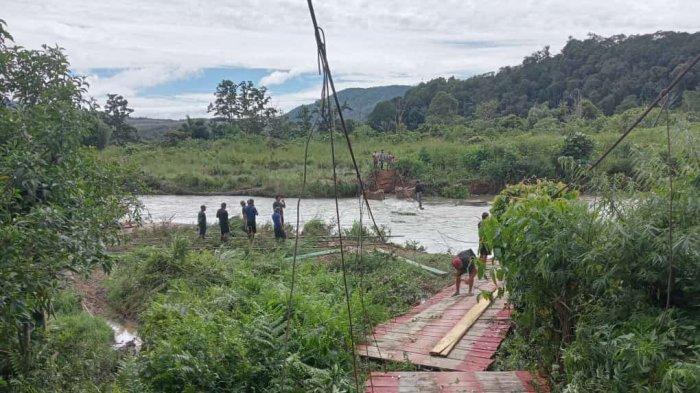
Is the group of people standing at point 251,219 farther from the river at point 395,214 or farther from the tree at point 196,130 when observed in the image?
the tree at point 196,130

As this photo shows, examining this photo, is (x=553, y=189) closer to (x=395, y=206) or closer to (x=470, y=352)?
(x=470, y=352)

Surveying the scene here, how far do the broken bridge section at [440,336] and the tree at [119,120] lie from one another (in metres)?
42.2

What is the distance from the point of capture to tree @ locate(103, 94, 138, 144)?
151 feet

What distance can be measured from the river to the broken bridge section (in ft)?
19.1

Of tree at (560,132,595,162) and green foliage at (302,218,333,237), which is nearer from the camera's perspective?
green foliage at (302,218,333,237)

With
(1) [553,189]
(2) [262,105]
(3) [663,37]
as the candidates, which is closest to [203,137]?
(2) [262,105]

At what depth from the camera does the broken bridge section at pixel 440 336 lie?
5.71 metres

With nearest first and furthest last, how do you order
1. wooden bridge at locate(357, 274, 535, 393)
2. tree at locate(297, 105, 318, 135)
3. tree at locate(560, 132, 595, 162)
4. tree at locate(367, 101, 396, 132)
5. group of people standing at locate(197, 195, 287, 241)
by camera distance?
wooden bridge at locate(357, 274, 535, 393), group of people standing at locate(197, 195, 287, 241), tree at locate(560, 132, 595, 162), tree at locate(297, 105, 318, 135), tree at locate(367, 101, 396, 132)

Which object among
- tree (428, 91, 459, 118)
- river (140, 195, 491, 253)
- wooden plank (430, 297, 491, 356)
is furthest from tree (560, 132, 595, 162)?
tree (428, 91, 459, 118)

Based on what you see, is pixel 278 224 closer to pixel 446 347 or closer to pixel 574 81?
pixel 446 347

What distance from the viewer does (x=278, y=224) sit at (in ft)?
42.3

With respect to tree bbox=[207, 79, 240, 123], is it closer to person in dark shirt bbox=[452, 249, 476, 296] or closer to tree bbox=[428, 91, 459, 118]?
tree bbox=[428, 91, 459, 118]

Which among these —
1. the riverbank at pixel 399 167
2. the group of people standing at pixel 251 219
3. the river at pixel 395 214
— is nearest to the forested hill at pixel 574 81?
the riverbank at pixel 399 167

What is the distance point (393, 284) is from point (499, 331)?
3107 millimetres
